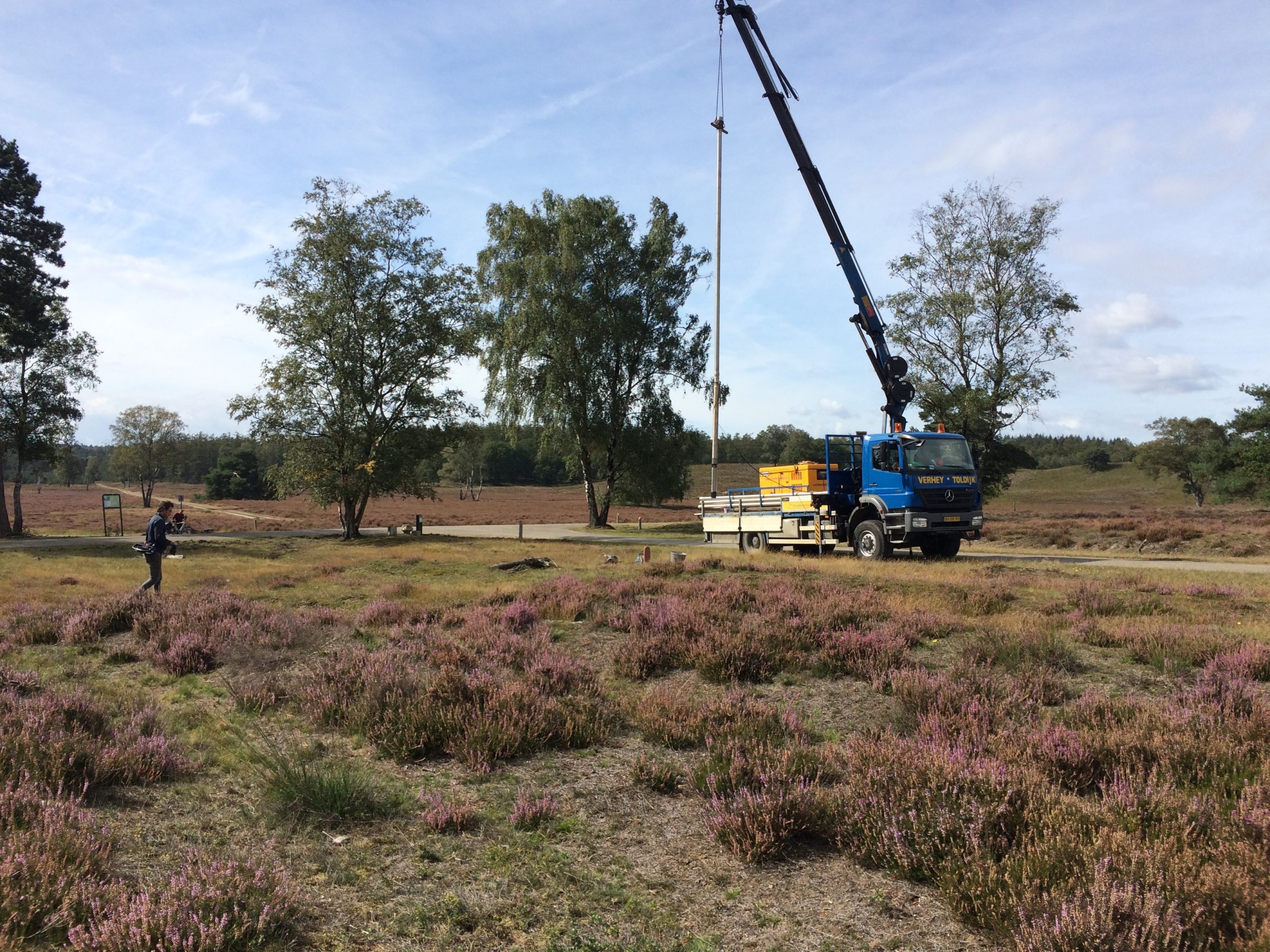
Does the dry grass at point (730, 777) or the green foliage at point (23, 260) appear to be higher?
the green foliage at point (23, 260)

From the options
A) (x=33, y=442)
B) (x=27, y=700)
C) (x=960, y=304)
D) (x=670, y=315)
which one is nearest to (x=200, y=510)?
(x=33, y=442)

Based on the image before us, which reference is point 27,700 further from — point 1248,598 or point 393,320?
point 393,320

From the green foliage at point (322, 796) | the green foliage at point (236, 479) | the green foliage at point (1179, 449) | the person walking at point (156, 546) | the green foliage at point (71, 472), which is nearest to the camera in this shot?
the green foliage at point (322, 796)

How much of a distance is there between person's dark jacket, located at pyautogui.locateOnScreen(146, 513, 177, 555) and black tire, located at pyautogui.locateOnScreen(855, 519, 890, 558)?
16.7 meters

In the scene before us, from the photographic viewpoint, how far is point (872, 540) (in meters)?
21.6

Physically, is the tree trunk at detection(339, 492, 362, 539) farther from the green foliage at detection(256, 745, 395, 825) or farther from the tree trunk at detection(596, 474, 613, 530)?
the green foliage at detection(256, 745, 395, 825)

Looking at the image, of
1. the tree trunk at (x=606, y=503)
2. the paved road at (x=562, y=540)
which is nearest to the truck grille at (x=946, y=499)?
the paved road at (x=562, y=540)

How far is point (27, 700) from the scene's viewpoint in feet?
23.3

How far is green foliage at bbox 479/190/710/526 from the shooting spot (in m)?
44.4

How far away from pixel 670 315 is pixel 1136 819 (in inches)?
1745

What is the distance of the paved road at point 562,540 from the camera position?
2105 cm

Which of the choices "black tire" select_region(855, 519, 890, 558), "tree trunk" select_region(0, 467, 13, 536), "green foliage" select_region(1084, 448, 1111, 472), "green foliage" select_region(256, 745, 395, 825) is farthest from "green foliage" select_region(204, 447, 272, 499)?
"green foliage" select_region(1084, 448, 1111, 472)

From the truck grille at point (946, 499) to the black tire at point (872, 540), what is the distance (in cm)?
132

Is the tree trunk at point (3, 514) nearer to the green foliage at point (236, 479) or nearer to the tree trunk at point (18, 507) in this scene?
the tree trunk at point (18, 507)
